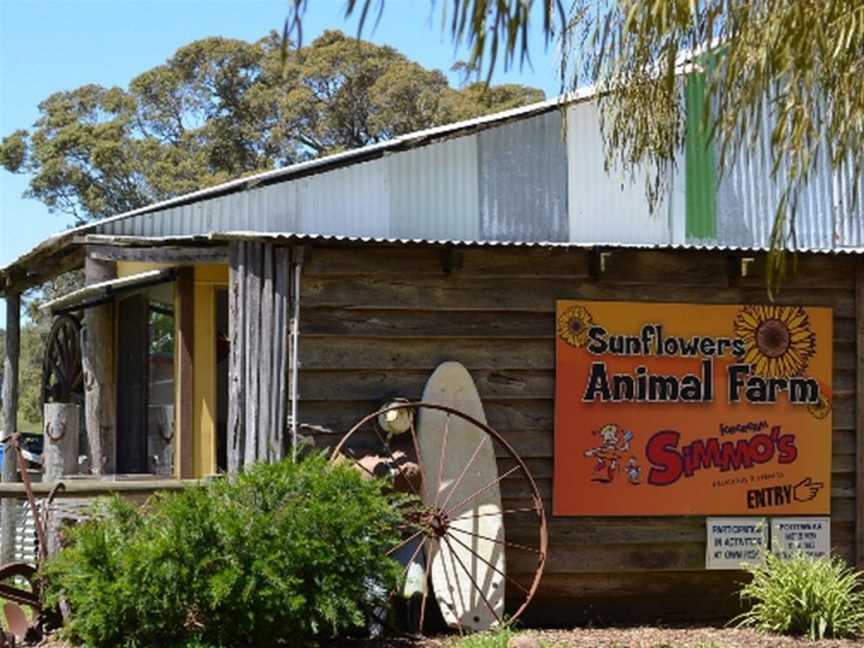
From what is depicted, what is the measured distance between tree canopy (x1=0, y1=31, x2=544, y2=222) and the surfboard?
837 inches

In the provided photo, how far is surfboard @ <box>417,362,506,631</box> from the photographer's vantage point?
11.5 metres

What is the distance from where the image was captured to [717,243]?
12.6m

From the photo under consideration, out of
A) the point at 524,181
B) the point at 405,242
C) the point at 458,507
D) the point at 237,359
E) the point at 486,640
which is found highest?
the point at 524,181

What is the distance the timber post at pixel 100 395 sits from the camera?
1485cm

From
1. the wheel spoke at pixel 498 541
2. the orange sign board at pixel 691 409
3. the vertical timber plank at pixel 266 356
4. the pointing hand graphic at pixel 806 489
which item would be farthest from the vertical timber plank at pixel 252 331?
the pointing hand graphic at pixel 806 489

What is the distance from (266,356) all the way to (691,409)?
3540mm

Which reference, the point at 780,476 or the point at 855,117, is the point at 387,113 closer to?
the point at 780,476

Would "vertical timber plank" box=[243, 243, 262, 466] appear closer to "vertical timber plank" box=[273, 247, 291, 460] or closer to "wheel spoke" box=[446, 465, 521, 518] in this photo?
"vertical timber plank" box=[273, 247, 291, 460]

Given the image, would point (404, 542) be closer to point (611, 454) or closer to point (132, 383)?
point (611, 454)

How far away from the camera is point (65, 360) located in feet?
56.8

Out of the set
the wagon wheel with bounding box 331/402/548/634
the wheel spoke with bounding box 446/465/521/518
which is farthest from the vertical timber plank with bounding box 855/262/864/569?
the wheel spoke with bounding box 446/465/521/518

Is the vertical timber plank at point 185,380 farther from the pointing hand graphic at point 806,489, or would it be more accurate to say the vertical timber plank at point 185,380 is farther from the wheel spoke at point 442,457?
the pointing hand graphic at point 806,489

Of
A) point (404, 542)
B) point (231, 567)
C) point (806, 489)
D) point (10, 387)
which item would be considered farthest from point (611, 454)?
point (10, 387)

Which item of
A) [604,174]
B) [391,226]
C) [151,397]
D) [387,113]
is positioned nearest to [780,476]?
[604,174]
